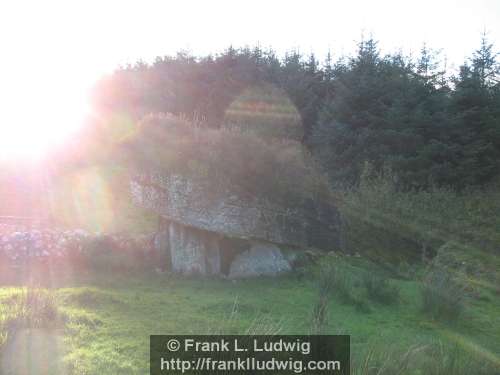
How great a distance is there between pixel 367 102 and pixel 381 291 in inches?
883

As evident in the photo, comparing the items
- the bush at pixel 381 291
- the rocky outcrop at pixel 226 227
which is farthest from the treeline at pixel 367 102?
the bush at pixel 381 291

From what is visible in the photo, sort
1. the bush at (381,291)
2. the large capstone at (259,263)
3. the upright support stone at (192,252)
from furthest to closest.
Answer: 1. the large capstone at (259,263)
2. the upright support stone at (192,252)
3. the bush at (381,291)

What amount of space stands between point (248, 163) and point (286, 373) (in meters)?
6.53

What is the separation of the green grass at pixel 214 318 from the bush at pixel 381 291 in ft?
0.55

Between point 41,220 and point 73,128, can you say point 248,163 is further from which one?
point 73,128

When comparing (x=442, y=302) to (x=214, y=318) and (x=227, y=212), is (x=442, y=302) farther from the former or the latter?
(x=227, y=212)

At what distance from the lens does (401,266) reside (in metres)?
14.7

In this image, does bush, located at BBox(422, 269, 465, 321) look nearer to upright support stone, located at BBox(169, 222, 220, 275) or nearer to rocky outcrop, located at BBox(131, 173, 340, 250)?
rocky outcrop, located at BBox(131, 173, 340, 250)

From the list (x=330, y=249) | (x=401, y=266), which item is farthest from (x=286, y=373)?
(x=401, y=266)

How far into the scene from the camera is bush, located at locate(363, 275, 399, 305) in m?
9.77

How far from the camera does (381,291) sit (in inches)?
388

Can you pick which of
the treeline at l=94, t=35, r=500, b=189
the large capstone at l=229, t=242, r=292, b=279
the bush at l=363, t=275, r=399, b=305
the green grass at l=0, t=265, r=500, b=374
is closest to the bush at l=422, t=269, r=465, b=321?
the green grass at l=0, t=265, r=500, b=374

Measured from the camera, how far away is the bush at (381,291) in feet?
32.0

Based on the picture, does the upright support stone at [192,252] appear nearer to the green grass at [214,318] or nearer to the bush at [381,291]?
the green grass at [214,318]
